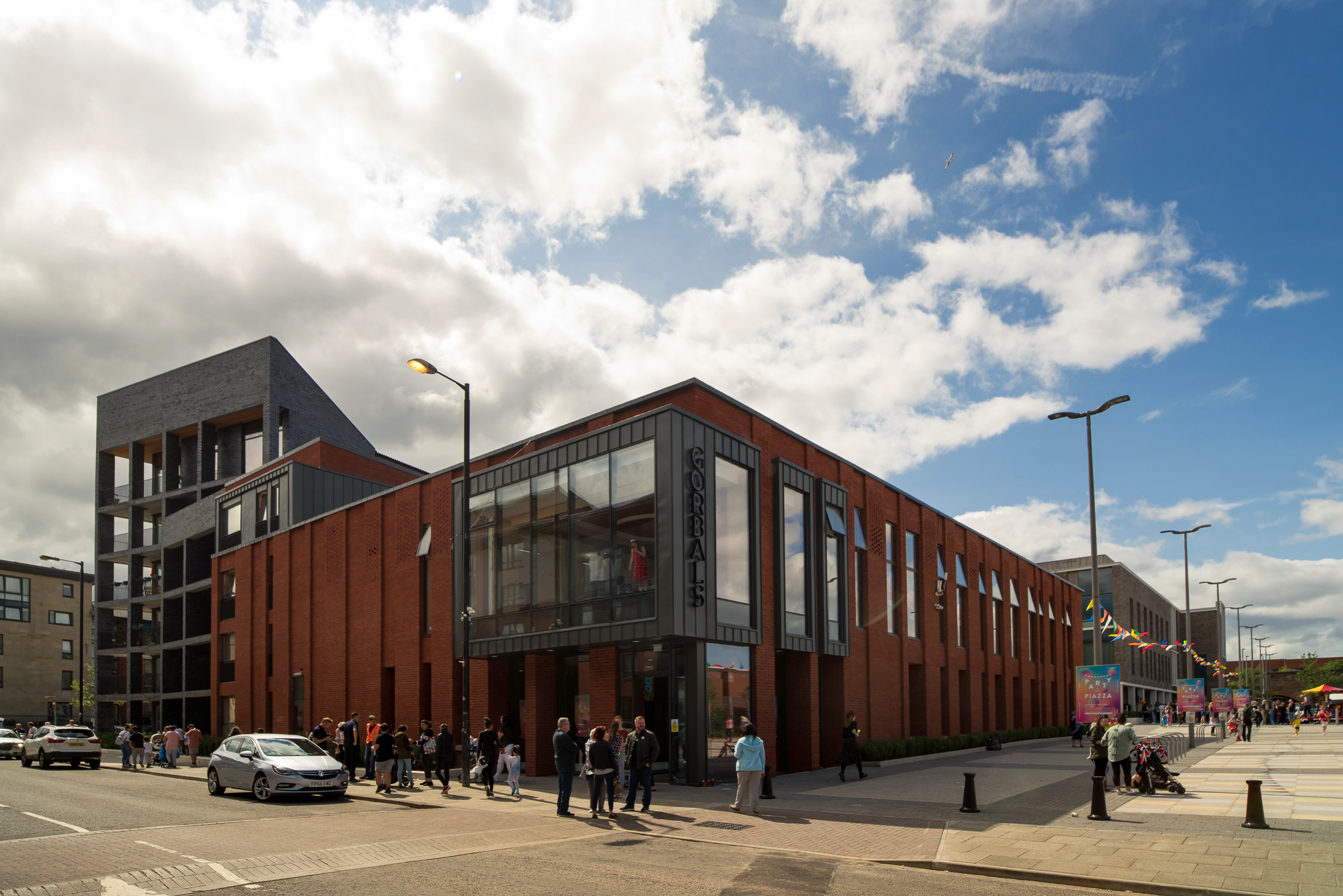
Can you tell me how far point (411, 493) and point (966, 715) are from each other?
25.0m

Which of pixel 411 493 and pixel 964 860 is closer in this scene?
pixel 964 860

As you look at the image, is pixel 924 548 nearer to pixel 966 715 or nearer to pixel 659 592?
pixel 966 715

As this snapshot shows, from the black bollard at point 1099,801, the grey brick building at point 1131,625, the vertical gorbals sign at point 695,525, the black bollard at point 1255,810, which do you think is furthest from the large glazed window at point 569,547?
the grey brick building at point 1131,625

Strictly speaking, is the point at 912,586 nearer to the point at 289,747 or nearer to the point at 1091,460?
the point at 1091,460

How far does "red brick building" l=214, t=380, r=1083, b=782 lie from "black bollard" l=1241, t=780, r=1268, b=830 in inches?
423

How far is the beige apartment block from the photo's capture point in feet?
257

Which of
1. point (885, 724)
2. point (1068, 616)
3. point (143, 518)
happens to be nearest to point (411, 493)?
point (885, 724)

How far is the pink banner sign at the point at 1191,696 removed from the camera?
36406mm

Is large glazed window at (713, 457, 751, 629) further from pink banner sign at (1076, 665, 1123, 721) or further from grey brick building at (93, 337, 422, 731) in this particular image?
grey brick building at (93, 337, 422, 731)

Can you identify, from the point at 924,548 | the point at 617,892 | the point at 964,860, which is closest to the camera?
the point at 617,892

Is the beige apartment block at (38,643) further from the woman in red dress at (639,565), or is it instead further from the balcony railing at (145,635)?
the woman in red dress at (639,565)

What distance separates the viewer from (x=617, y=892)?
32.6 feet

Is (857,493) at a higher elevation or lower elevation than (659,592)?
higher

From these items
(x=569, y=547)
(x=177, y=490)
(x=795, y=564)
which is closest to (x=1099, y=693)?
(x=795, y=564)
